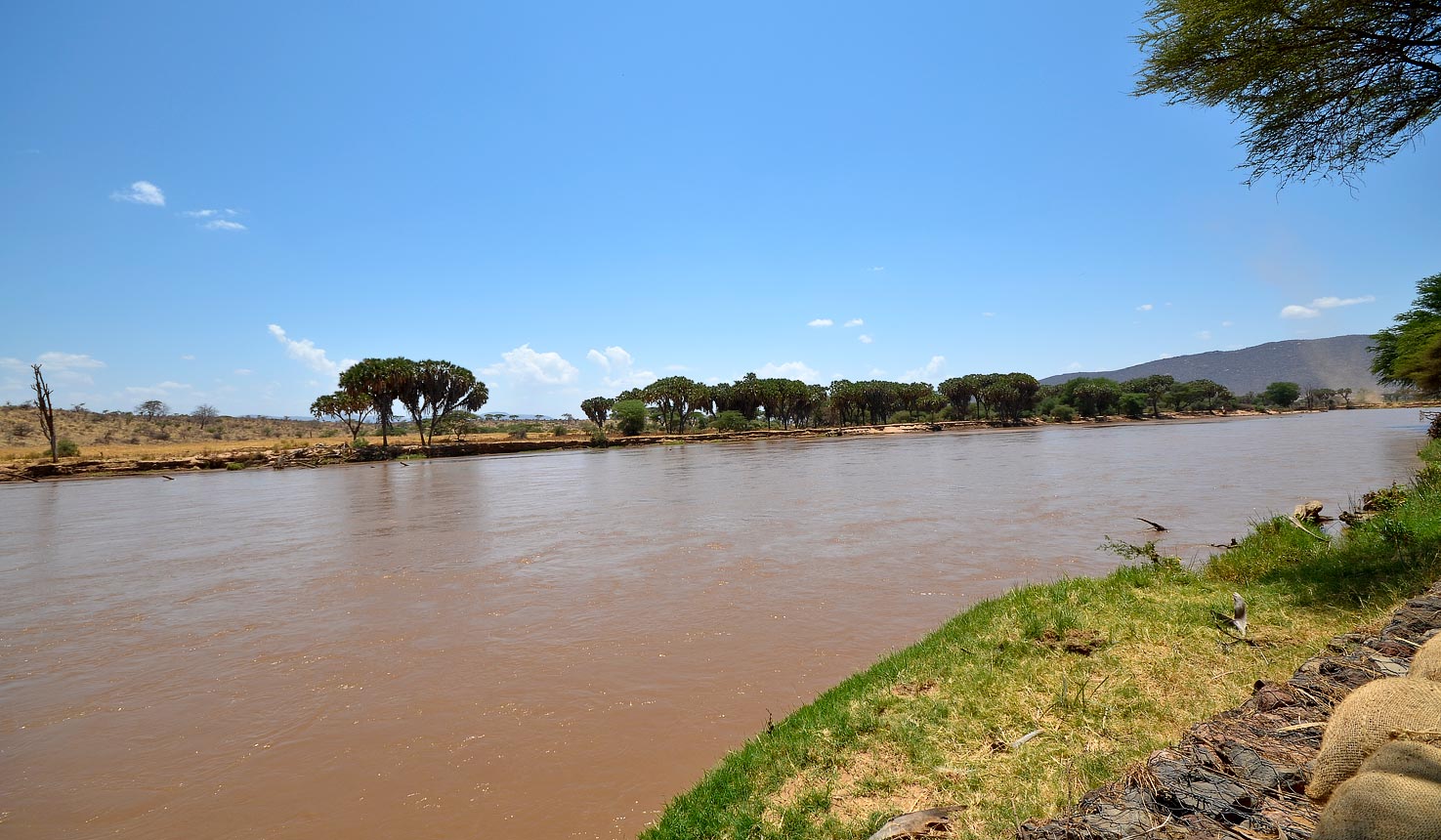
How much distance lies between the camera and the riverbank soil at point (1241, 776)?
2.59 meters

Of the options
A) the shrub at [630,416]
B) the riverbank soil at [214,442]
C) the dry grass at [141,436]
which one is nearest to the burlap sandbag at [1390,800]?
the riverbank soil at [214,442]

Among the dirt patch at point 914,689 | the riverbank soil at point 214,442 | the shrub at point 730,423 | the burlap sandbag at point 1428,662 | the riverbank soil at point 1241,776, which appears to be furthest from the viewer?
the shrub at point 730,423

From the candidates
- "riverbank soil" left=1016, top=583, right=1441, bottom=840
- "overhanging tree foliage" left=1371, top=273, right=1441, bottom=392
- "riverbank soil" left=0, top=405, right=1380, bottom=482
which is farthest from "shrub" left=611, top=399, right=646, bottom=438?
"riverbank soil" left=1016, top=583, right=1441, bottom=840

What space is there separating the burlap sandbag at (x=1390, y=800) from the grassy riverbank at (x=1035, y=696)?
140cm

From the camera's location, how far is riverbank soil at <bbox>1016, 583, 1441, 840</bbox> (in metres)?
2.59

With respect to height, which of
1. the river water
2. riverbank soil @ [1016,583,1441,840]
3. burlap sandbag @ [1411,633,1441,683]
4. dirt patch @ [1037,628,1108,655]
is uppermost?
burlap sandbag @ [1411,633,1441,683]

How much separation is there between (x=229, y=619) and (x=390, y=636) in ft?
11.2

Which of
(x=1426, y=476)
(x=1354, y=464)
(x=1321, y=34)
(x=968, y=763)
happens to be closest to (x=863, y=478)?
(x=1426, y=476)

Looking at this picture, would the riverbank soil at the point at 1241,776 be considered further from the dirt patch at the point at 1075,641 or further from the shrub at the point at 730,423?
the shrub at the point at 730,423

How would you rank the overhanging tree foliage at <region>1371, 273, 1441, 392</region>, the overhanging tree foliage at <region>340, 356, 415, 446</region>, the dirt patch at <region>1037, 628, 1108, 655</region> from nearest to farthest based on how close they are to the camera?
the dirt patch at <region>1037, 628, 1108, 655</region>
the overhanging tree foliage at <region>1371, 273, 1441, 392</region>
the overhanging tree foliage at <region>340, 356, 415, 446</region>

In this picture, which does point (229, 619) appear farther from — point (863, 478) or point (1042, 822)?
point (863, 478)

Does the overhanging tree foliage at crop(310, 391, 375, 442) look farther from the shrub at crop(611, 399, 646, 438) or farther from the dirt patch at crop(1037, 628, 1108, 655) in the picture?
the dirt patch at crop(1037, 628, 1108, 655)

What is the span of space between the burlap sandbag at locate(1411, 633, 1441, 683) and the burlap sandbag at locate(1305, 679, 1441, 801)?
524 mm

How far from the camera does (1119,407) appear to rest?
125 meters
